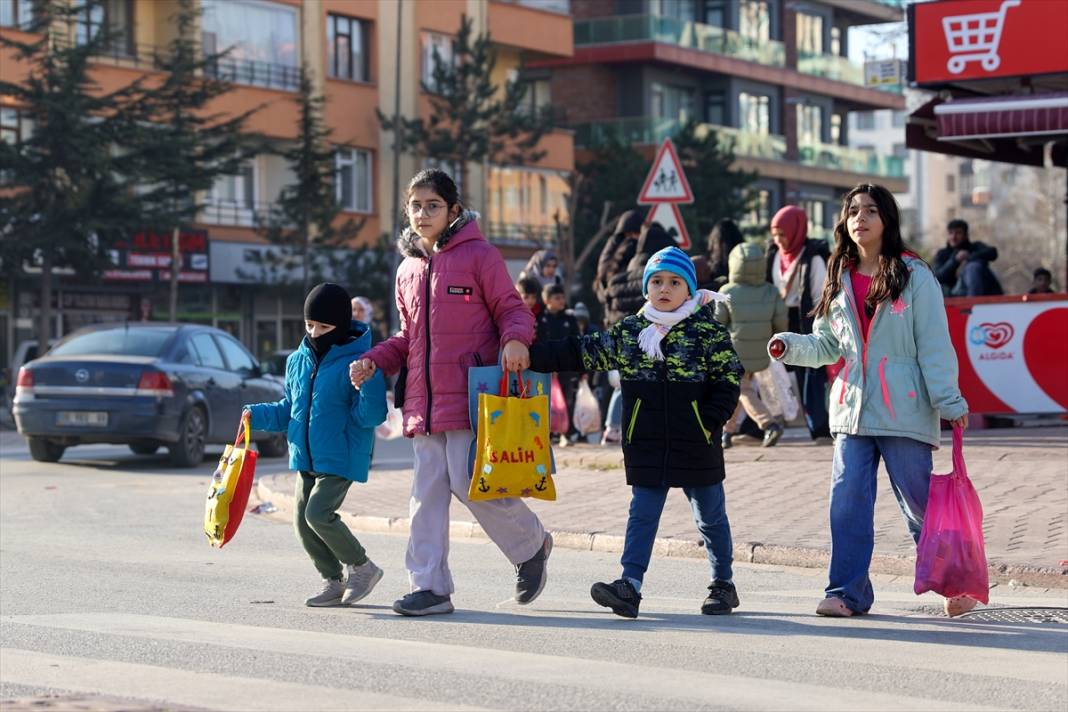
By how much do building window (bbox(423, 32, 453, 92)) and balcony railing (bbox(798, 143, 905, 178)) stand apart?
65.7 feet

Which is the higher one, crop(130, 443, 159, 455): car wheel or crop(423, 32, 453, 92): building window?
crop(423, 32, 453, 92): building window

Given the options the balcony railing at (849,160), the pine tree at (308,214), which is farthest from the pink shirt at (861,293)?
the balcony railing at (849,160)

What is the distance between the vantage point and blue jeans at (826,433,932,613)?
8.59m

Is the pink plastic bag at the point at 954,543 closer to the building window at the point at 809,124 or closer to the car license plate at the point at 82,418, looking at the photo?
the car license plate at the point at 82,418

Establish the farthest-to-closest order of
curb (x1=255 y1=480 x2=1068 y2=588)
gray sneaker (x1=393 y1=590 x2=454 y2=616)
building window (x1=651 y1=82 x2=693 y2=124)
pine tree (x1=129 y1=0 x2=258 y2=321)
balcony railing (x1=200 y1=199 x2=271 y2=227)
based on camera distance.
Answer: building window (x1=651 y1=82 x2=693 y2=124)
balcony railing (x1=200 y1=199 x2=271 y2=227)
pine tree (x1=129 y1=0 x2=258 y2=321)
curb (x1=255 y1=480 x2=1068 y2=588)
gray sneaker (x1=393 y1=590 x2=454 y2=616)

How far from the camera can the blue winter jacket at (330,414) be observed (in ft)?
28.7

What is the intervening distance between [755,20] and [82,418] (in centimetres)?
5419

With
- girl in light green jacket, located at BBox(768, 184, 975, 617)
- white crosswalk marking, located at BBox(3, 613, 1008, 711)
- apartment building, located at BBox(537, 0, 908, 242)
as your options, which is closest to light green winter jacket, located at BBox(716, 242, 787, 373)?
girl in light green jacket, located at BBox(768, 184, 975, 617)

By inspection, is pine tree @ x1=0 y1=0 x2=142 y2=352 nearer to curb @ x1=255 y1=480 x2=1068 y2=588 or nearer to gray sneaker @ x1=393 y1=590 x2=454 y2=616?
curb @ x1=255 y1=480 x2=1068 y2=588

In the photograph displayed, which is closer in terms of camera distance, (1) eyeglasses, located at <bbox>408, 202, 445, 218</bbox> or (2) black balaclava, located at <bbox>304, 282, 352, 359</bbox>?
(1) eyeglasses, located at <bbox>408, 202, 445, 218</bbox>

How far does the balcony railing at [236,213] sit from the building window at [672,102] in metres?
19.8

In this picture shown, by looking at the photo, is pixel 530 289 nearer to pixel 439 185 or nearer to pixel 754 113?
pixel 439 185

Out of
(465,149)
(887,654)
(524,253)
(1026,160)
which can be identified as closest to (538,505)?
(887,654)

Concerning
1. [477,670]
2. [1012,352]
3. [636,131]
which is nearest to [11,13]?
[636,131]
